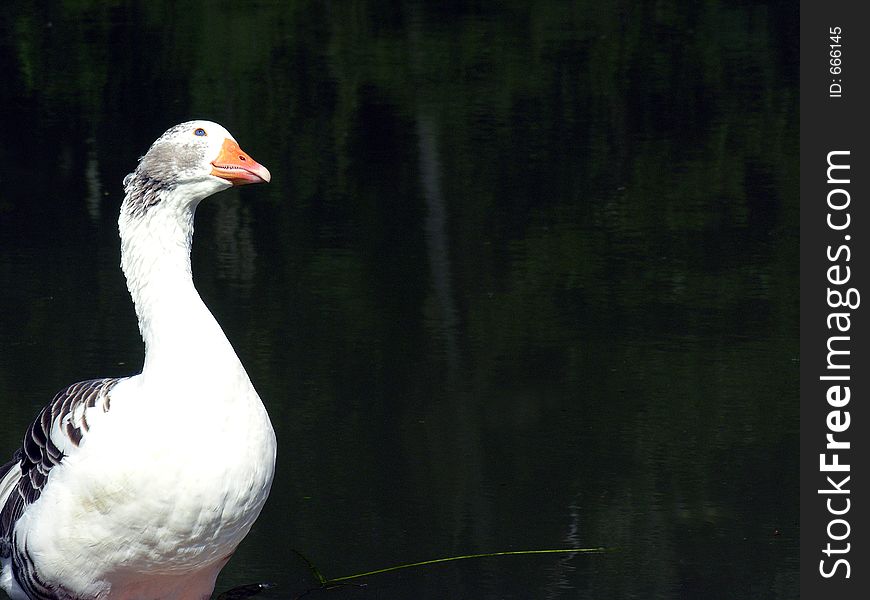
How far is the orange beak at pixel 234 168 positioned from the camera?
4.15 meters

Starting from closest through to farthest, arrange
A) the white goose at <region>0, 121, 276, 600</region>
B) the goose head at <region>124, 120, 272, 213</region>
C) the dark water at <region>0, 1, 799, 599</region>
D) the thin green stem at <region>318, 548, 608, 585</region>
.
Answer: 1. the white goose at <region>0, 121, 276, 600</region>
2. the goose head at <region>124, 120, 272, 213</region>
3. the thin green stem at <region>318, 548, 608, 585</region>
4. the dark water at <region>0, 1, 799, 599</region>

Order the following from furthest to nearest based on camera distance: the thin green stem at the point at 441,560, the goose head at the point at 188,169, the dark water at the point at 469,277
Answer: the dark water at the point at 469,277
the thin green stem at the point at 441,560
the goose head at the point at 188,169

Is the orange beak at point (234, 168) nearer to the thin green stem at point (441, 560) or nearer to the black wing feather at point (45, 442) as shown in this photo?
the black wing feather at point (45, 442)

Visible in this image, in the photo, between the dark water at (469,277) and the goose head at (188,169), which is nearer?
the goose head at (188,169)

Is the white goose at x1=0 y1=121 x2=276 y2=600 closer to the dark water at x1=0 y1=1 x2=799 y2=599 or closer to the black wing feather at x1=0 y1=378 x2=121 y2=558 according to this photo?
the black wing feather at x1=0 y1=378 x2=121 y2=558

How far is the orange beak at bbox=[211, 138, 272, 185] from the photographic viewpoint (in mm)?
4148

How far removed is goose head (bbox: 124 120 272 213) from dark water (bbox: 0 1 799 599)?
1607 millimetres

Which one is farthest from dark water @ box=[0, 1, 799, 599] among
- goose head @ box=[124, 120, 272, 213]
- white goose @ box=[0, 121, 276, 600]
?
goose head @ box=[124, 120, 272, 213]

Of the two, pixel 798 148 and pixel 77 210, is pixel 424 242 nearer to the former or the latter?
pixel 77 210

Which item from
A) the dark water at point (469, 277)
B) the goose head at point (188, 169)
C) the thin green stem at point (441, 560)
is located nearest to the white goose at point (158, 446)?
the goose head at point (188, 169)

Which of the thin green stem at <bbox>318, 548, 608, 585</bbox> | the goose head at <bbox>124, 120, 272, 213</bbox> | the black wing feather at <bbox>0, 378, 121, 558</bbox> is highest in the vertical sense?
the goose head at <bbox>124, 120, 272, 213</bbox>

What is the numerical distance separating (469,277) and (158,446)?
4352 millimetres

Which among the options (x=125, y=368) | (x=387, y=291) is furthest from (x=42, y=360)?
(x=387, y=291)

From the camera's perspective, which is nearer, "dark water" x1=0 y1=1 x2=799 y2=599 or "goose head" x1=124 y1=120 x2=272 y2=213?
"goose head" x1=124 y1=120 x2=272 y2=213
